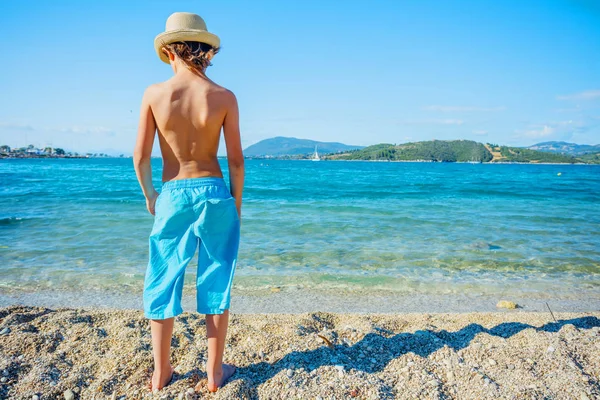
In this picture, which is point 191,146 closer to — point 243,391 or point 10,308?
point 243,391

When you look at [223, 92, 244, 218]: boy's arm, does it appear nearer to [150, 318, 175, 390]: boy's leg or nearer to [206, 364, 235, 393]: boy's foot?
[150, 318, 175, 390]: boy's leg

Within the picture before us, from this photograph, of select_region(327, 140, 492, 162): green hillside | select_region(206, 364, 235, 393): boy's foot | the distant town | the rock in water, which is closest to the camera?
select_region(206, 364, 235, 393): boy's foot

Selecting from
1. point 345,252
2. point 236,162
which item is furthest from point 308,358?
point 345,252

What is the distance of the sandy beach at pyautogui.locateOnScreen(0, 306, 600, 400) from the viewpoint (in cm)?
265

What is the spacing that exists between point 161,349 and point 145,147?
1356 millimetres

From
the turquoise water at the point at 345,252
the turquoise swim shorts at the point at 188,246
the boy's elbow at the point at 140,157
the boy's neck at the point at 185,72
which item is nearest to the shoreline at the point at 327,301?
the turquoise water at the point at 345,252

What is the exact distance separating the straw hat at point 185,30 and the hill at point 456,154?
6090 inches

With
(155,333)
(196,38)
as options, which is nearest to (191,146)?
(196,38)

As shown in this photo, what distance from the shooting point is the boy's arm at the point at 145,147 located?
96.3 inches

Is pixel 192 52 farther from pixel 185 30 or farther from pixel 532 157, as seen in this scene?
pixel 532 157

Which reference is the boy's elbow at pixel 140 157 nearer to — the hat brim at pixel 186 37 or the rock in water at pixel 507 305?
the hat brim at pixel 186 37

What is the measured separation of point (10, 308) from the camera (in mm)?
4238

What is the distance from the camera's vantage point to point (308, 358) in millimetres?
3100

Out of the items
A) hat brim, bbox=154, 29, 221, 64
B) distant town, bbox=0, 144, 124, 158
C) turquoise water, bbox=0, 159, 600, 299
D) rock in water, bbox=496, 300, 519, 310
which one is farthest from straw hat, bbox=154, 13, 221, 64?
distant town, bbox=0, 144, 124, 158
